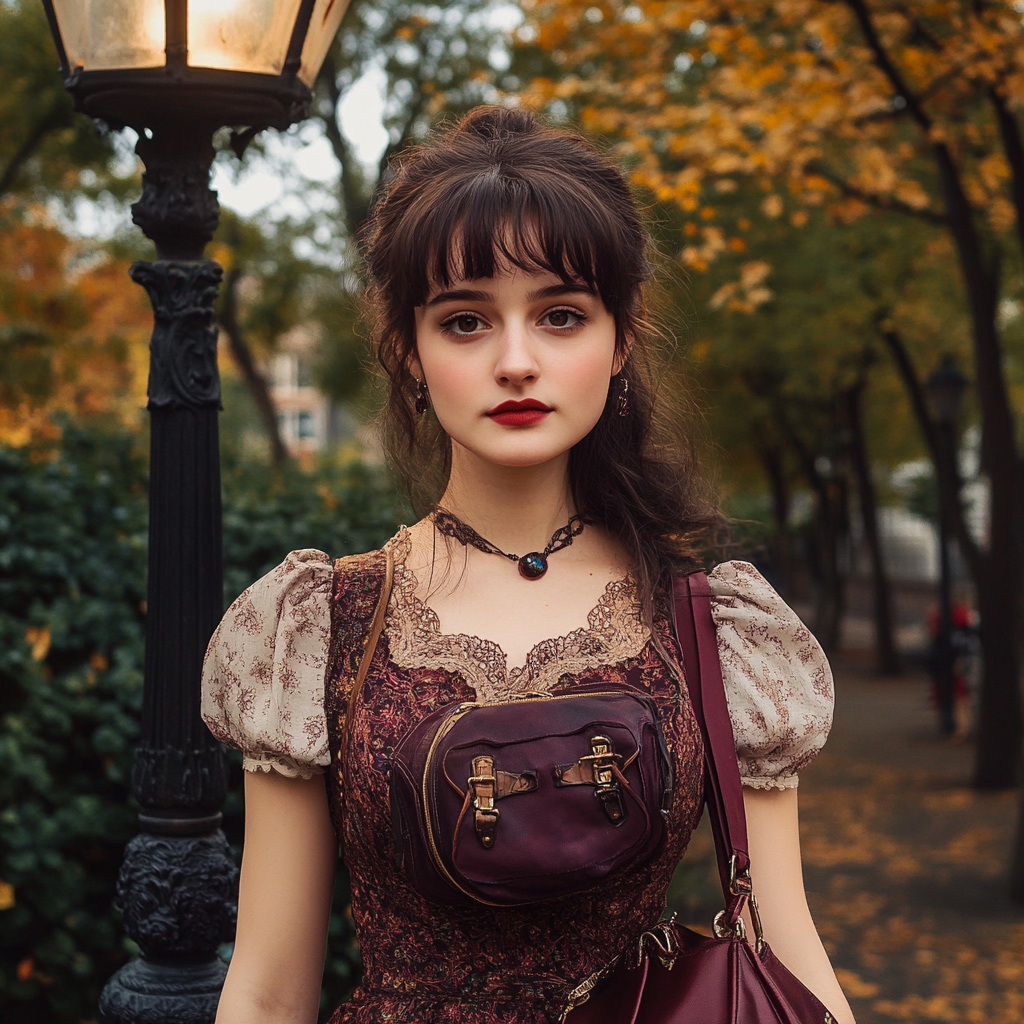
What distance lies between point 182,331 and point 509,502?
930 mm

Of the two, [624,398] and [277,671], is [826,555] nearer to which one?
[624,398]

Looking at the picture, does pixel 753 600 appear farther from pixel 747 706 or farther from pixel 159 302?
pixel 159 302

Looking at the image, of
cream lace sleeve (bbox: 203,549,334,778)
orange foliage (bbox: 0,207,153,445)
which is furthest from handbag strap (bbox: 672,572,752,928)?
orange foliage (bbox: 0,207,153,445)

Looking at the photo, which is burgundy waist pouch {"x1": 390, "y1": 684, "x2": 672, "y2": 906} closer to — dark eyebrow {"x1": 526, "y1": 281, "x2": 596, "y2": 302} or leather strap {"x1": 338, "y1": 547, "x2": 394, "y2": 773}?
leather strap {"x1": 338, "y1": 547, "x2": 394, "y2": 773}

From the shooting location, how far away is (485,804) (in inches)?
63.3

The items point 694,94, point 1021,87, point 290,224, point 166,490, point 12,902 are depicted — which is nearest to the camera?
point 166,490

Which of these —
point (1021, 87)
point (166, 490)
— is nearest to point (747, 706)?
point (166, 490)

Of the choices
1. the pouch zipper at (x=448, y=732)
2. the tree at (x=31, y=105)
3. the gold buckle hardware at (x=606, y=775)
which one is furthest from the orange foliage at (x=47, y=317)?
the gold buckle hardware at (x=606, y=775)

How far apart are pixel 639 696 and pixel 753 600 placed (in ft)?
1.11

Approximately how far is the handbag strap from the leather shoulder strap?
1.53 ft

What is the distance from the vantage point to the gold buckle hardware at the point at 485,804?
1.60 meters

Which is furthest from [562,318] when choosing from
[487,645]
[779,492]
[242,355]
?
[779,492]

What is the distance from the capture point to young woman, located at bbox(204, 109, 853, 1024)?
1.79 m

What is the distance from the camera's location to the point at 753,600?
1988 millimetres
